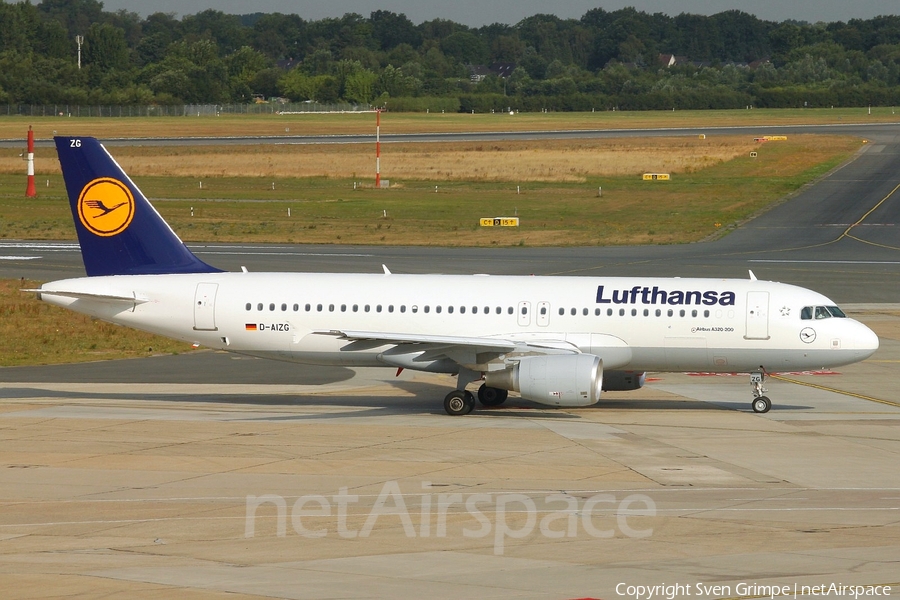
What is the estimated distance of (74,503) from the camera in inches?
897

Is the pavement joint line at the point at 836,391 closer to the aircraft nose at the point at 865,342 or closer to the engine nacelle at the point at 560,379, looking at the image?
the aircraft nose at the point at 865,342

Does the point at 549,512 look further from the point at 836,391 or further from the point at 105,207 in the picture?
the point at 105,207

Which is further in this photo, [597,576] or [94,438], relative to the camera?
[94,438]

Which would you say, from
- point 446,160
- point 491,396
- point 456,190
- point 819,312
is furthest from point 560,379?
point 446,160

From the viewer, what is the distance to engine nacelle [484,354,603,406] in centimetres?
3144

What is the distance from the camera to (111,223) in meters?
35.9

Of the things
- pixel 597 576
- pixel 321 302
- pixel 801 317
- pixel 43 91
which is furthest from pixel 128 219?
pixel 43 91

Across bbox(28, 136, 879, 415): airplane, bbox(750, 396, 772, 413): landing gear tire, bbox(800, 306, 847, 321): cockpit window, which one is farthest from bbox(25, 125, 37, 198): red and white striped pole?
bbox(800, 306, 847, 321): cockpit window

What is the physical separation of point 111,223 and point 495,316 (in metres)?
12.3

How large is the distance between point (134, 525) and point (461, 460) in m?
8.46

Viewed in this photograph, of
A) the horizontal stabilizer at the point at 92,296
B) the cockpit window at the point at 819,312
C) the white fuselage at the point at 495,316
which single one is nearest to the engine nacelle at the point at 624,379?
the white fuselage at the point at 495,316

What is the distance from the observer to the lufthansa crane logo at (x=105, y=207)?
35.9 meters

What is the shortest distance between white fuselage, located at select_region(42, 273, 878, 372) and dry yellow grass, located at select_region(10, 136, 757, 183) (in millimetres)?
77784

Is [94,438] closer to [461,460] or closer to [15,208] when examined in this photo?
[461,460]
